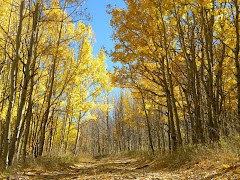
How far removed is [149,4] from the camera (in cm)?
652

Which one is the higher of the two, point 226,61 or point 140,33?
point 140,33

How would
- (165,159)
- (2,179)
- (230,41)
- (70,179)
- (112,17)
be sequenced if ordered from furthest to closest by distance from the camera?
(112,17) < (230,41) < (165,159) < (70,179) < (2,179)

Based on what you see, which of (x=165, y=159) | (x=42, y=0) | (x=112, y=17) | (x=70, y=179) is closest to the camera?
(x=70, y=179)

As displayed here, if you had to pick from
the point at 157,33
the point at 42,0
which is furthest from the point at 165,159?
the point at 42,0

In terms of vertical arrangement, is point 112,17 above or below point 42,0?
above

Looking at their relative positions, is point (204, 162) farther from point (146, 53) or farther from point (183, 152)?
point (146, 53)

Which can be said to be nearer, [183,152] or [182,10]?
[183,152]

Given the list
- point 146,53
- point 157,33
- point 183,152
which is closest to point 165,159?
point 183,152

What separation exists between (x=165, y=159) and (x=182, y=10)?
216 inches

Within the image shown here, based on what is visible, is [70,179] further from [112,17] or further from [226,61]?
[226,61]

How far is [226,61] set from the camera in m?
9.00

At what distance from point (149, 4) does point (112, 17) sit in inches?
66.0

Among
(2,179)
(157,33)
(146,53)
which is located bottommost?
(2,179)

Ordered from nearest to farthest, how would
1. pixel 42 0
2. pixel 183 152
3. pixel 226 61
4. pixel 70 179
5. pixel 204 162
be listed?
pixel 204 162
pixel 70 179
pixel 42 0
pixel 183 152
pixel 226 61
